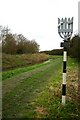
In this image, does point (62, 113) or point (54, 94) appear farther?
point (54, 94)

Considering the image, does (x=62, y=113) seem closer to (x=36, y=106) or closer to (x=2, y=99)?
(x=36, y=106)

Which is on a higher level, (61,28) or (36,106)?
(61,28)

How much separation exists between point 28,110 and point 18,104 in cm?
77

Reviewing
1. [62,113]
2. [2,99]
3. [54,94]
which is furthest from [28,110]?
[54,94]

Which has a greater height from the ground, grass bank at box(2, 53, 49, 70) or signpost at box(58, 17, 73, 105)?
signpost at box(58, 17, 73, 105)

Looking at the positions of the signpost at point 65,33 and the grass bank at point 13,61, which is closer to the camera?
the signpost at point 65,33

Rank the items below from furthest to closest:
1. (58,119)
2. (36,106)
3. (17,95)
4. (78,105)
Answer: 1. (17,95)
2. (78,105)
3. (36,106)
4. (58,119)

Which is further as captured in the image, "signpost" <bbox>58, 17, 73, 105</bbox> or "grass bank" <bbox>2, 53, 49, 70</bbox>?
"grass bank" <bbox>2, 53, 49, 70</bbox>

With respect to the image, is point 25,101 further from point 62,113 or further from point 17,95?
point 62,113

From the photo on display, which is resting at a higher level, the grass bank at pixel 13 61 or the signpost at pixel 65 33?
the signpost at pixel 65 33

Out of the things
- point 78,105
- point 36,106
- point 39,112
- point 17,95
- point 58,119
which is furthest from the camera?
point 17,95

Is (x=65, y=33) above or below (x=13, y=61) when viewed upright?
above

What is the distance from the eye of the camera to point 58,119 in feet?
24.9

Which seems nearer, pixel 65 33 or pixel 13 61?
pixel 65 33
